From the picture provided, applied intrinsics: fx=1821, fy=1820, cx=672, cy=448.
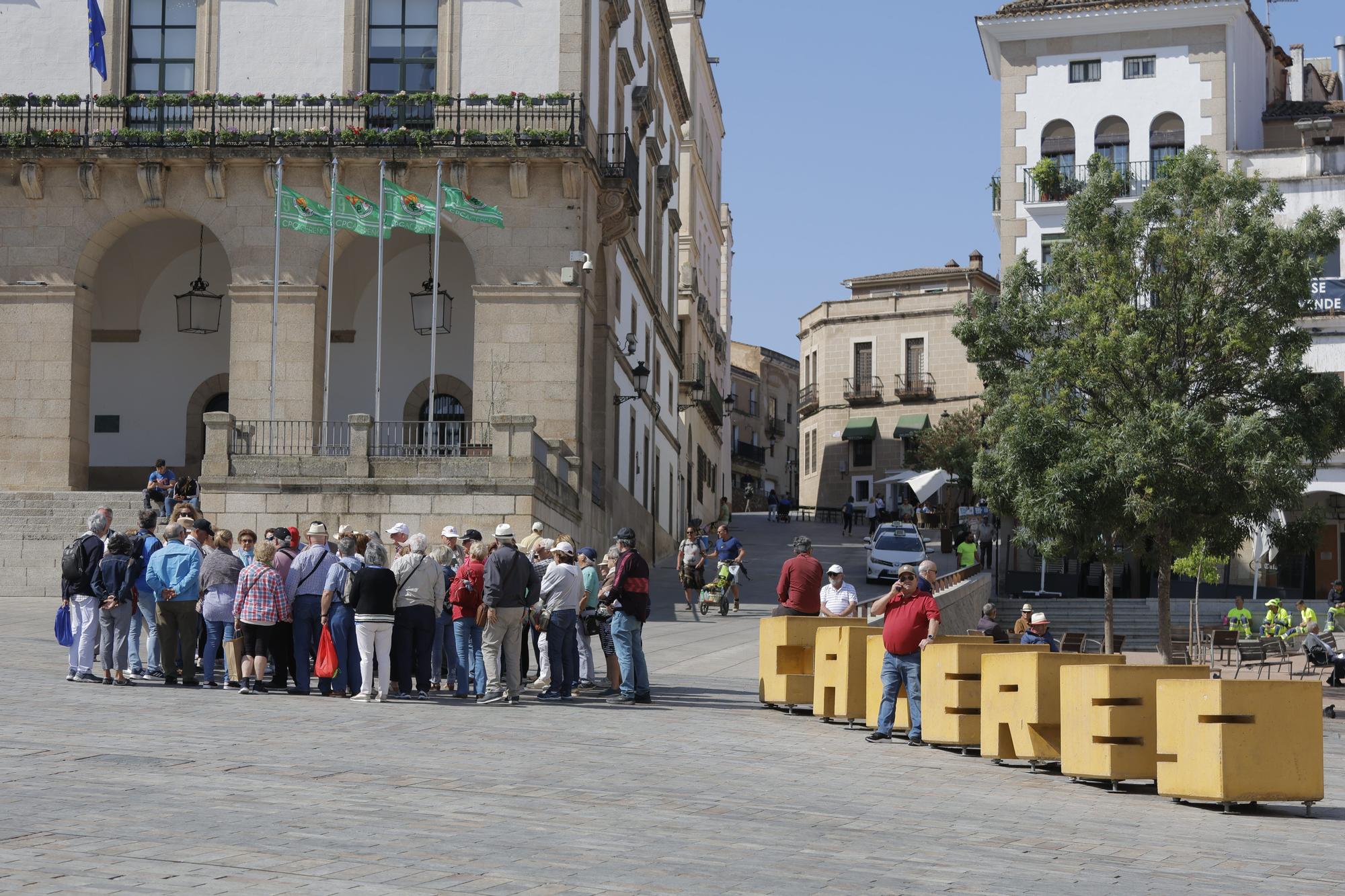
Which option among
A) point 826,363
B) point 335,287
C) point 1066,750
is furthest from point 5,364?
point 826,363

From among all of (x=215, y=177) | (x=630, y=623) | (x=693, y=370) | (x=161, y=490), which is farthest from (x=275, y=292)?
(x=693, y=370)

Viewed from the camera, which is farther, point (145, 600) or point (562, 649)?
point (562, 649)

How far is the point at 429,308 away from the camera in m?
35.5

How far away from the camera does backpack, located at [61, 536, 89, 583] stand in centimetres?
1688

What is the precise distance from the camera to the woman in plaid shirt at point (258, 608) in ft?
54.9

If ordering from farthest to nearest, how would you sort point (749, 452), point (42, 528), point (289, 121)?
point (749, 452)
point (289, 121)
point (42, 528)

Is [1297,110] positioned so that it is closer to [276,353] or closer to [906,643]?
[276,353]

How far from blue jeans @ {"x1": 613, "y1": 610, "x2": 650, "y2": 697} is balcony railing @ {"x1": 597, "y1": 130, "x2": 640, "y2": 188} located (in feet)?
64.6

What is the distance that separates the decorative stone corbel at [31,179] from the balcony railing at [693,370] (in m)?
28.2

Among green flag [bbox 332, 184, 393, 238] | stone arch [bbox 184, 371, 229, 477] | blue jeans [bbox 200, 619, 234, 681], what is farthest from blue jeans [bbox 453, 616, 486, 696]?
stone arch [bbox 184, 371, 229, 477]

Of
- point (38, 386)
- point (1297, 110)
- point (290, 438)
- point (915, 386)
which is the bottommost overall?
point (290, 438)

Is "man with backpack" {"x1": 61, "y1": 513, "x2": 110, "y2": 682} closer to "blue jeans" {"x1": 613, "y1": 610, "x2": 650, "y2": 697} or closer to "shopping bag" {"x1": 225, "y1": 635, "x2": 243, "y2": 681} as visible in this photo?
"shopping bag" {"x1": 225, "y1": 635, "x2": 243, "y2": 681}

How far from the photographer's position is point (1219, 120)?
44.8 metres

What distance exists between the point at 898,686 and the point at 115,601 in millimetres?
7218
